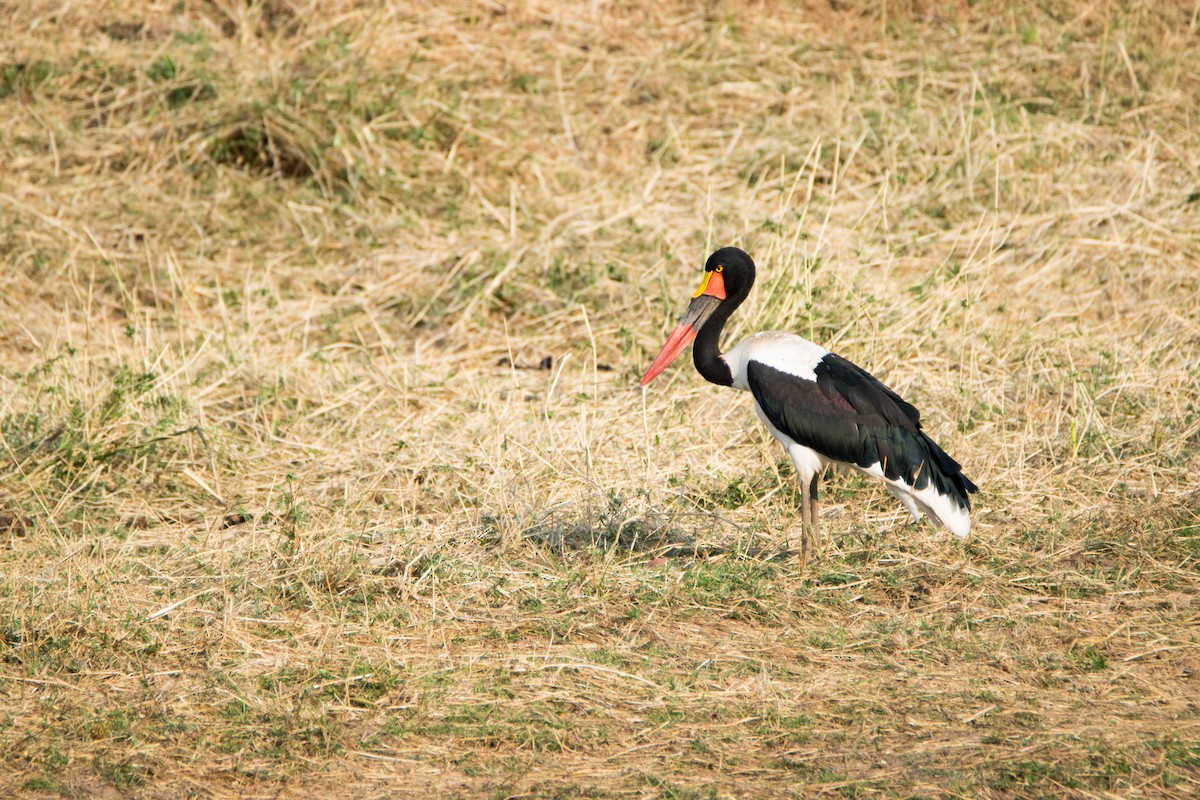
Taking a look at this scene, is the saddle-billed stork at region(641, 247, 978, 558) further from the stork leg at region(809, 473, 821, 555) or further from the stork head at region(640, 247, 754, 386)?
the stork head at region(640, 247, 754, 386)

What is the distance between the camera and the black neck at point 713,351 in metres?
5.39

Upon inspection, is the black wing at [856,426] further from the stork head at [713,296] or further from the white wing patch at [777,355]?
the stork head at [713,296]

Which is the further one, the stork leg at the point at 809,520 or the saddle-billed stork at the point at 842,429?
the stork leg at the point at 809,520

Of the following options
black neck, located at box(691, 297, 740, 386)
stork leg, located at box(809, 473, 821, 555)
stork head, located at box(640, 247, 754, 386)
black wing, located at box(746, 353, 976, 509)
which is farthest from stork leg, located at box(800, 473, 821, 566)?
stork head, located at box(640, 247, 754, 386)

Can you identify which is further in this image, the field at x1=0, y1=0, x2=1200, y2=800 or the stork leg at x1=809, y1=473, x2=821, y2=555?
Result: the stork leg at x1=809, y1=473, x2=821, y2=555

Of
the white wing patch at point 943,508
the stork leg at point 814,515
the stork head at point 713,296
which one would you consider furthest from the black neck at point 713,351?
the white wing patch at point 943,508

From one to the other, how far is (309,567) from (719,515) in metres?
1.72

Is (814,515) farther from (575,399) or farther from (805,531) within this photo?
(575,399)

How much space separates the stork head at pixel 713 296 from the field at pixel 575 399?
622mm

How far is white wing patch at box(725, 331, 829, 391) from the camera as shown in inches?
205

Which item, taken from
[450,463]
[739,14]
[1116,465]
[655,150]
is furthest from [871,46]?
[450,463]

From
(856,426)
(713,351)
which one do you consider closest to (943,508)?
(856,426)

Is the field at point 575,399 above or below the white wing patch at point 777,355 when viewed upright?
below

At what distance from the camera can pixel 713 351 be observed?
5.45 m
